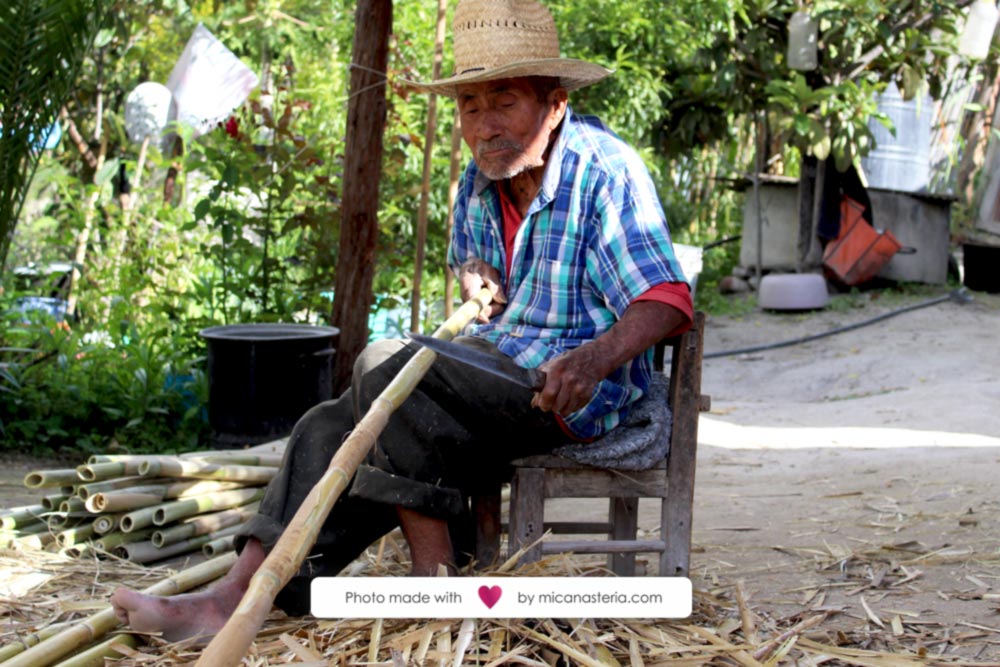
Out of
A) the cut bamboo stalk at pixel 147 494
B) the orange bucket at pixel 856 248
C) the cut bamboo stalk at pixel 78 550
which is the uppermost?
the orange bucket at pixel 856 248

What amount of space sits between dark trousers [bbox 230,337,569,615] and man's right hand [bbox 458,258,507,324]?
0.19 metres

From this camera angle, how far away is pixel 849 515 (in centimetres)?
394

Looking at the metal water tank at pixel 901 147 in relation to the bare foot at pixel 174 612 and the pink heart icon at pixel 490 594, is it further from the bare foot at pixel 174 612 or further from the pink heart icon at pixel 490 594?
the bare foot at pixel 174 612

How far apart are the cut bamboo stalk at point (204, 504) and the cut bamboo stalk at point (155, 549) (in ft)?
0.26

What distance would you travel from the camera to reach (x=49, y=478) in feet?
11.3

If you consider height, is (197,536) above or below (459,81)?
below

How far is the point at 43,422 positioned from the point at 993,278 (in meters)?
8.60

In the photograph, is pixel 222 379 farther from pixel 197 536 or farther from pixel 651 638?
pixel 651 638

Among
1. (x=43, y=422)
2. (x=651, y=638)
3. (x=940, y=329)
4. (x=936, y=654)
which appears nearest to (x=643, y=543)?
(x=651, y=638)

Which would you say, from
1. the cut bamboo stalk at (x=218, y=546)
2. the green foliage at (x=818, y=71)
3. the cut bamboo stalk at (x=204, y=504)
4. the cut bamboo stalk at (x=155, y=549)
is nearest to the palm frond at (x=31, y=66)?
the cut bamboo stalk at (x=204, y=504)

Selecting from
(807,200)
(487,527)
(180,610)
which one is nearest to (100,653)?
(180,610)

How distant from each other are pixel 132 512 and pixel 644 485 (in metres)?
1.61

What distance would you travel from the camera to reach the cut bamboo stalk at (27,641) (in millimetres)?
2404

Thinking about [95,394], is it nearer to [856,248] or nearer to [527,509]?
[527,509]
